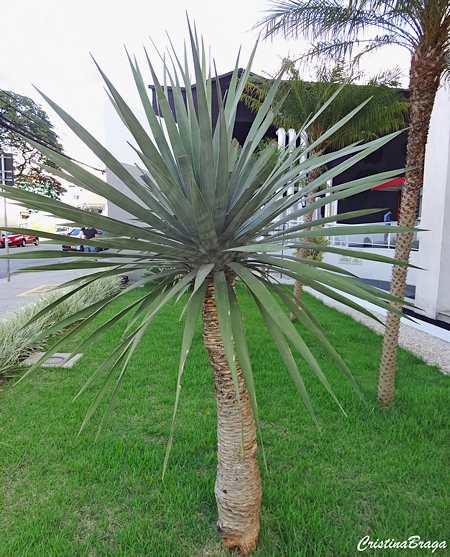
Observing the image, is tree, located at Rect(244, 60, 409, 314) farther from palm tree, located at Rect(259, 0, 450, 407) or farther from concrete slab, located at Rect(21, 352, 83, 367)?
concrete slab, located at Rect(21, 352, 83, 367)

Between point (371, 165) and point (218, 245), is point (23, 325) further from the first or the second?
point (371, 165)

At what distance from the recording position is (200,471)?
8.48 ft

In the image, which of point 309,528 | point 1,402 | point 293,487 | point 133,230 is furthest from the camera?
point 1,402

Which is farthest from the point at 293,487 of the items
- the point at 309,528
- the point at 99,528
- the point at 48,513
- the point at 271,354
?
the point at 271,354

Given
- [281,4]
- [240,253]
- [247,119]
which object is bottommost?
[240,253]

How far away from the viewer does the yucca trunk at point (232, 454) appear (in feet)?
5.67

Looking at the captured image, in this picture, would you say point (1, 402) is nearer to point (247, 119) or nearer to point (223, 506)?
point (223, 506)

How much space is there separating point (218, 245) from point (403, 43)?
341cm

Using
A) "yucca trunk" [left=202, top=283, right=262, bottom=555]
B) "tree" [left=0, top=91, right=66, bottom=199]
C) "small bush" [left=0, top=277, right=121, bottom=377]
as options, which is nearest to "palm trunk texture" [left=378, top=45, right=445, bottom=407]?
"yucca trunk" [left=202, top=283, right=262, bottom=555]

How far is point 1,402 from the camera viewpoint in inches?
145

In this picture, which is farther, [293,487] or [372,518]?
[293,487]

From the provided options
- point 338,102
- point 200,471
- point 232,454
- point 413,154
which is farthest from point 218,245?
point 338,102

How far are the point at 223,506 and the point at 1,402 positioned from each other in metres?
2.88

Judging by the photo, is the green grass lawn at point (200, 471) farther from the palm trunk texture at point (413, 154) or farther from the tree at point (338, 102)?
the tree at point (338, 102)
